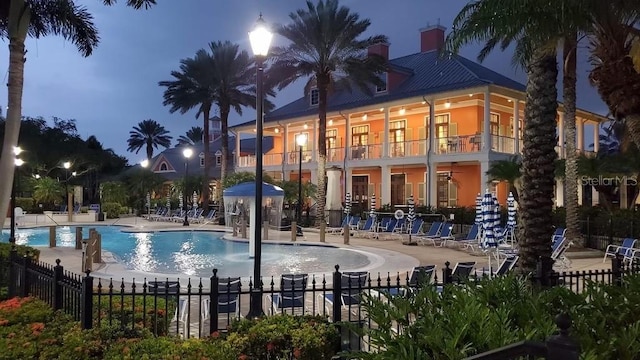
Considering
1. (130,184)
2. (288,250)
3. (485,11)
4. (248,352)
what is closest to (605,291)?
(248,352)

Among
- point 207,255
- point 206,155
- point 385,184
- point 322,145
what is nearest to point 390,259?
point 207,255

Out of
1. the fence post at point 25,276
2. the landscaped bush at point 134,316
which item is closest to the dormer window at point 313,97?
the fence post at point 25,276

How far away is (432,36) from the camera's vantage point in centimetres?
3562

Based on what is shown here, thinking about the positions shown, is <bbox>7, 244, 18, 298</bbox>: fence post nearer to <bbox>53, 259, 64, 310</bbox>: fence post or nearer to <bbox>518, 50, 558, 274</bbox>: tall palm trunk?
<bbox>53, 259, 64, 310</bbox>: fence post

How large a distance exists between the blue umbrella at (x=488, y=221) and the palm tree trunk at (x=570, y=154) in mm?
6120

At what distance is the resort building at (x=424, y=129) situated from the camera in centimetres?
2767

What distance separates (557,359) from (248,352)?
376cm

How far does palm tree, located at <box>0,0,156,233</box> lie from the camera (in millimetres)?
12031

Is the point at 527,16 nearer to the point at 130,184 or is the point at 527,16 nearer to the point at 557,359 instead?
the point at 557,359

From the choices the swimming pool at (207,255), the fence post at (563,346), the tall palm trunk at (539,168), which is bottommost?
the swimming pool at (207,255)

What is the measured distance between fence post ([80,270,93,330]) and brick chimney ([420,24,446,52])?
106 feet

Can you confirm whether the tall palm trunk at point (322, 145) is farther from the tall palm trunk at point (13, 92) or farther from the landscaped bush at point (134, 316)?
the landscaped bush at point (134, 316)

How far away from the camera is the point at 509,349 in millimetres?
2420

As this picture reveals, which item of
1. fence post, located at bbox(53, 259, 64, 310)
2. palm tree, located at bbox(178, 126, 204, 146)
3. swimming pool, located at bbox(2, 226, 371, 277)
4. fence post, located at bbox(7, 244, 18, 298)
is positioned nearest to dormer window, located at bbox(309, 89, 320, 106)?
swimming pool, located at bbox(2, 226, 371, 277)
